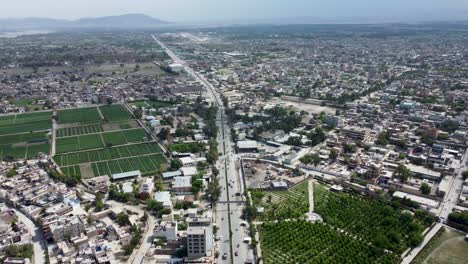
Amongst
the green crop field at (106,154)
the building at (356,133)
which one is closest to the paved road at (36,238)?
the green crop field at (106,154)

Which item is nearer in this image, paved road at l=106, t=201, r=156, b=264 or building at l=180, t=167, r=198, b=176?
paved road at l=106, t=201, r=156, b=264

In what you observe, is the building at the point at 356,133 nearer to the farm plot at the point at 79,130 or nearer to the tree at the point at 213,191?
the tree at the point at 213,191

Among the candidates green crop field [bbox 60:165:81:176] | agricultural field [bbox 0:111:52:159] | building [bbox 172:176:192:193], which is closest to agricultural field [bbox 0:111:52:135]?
agricultural field [bbox 0:111:52:159]

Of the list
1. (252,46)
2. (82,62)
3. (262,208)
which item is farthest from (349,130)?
(252,46)

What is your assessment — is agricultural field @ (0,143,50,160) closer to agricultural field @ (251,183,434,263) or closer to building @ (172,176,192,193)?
building @ (172,176,192,193)

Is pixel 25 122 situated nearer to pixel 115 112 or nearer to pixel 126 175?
pixel 115 112

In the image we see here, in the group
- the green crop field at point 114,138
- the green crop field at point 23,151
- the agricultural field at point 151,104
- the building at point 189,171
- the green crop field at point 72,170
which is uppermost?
the agricultural field at point 151,104
